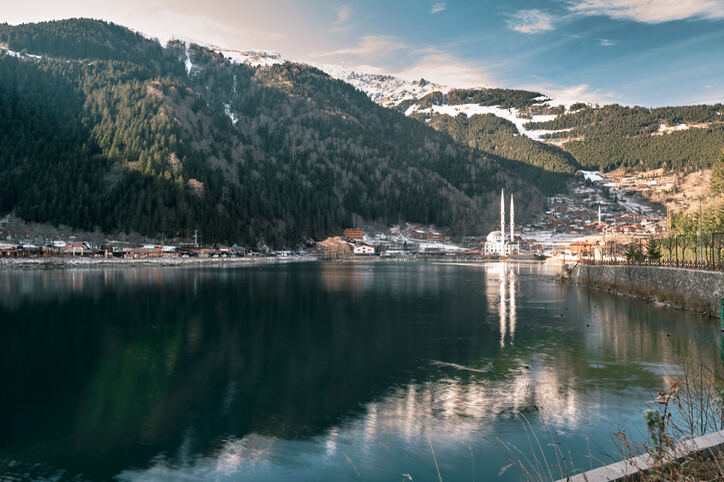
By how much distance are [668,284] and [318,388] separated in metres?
36.7

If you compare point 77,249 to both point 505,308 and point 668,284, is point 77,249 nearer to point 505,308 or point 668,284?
point 505,308

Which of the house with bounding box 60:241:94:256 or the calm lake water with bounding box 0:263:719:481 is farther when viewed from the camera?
the house with bounding box 60:241:94:256

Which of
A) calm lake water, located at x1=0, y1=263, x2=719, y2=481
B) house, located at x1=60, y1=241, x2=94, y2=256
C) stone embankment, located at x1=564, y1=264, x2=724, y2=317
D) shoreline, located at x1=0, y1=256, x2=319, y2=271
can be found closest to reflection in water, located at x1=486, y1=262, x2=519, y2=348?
calm lake water, located at x1=0, y1=263, x2=719, y2=481

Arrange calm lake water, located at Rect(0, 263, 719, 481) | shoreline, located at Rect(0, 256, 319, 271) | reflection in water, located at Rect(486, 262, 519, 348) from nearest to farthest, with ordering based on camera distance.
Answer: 1. calm lake water, located at Rect(0, 263, 719, 481)
2. reflection in water, located at Rect(486, 262, 519, 348)
3. shoreline, located at Rect(0, 256, 319, 271)

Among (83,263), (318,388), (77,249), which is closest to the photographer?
(318,388)

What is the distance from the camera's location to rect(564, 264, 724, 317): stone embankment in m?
36.0

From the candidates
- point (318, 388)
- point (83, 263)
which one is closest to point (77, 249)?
point (83, 263)

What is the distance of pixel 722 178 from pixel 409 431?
7545 cm

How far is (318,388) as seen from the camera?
66.5ft

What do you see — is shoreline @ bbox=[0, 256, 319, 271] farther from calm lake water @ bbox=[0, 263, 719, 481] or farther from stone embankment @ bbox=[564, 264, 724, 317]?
stone embankment @ bbox=[564, 264, 724, 317]

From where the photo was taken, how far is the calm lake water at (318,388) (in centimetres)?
1344

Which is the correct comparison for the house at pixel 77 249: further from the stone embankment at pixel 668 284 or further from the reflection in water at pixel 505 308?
the stone embankment at pixel 668 284

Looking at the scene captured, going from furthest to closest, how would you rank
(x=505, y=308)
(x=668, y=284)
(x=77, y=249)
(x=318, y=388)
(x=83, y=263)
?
(x=77, y=249) < (x=83, y=263) < (x=505, y=308) < (x=668, y=284) < (x=318, y=388)

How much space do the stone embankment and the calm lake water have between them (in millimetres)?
1811
